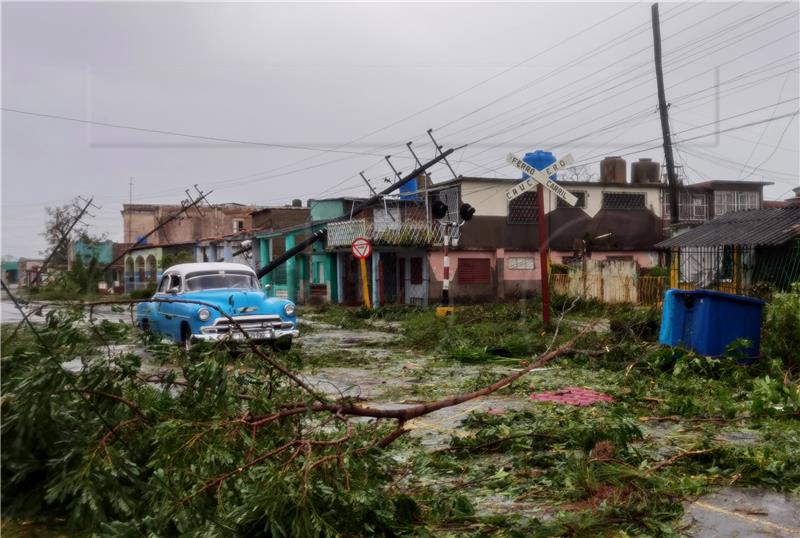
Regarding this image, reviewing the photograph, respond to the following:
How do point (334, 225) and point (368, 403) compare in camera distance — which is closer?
point (368, 403)

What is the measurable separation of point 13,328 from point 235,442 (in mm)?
1472

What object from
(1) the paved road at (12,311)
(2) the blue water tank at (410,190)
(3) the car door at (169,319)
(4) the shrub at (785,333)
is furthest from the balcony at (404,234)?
(1) the paved road at (12,311)

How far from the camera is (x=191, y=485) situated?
4.01 metres

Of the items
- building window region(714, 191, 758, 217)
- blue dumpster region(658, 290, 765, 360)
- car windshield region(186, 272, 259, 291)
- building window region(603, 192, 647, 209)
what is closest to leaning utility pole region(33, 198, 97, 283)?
blue dumpster region(658, 290, 765, 360)

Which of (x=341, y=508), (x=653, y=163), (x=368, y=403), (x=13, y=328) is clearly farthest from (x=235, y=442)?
(x=653, y=163)

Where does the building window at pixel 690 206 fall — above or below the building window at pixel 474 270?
above

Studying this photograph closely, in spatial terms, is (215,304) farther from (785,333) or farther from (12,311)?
(785,333)

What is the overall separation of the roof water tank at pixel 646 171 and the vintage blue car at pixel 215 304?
82.7 feet

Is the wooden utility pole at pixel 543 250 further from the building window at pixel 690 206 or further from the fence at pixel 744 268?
the building window at pixel 690 206

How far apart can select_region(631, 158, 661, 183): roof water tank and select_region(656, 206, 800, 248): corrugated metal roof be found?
14364 mm

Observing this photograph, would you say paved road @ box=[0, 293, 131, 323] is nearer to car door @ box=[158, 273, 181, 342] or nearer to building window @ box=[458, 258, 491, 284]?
car door @ box=[158, 273, 181, 342]

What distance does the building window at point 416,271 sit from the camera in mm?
32375

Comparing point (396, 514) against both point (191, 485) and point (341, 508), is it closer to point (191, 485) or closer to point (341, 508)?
→ point (341, 508)

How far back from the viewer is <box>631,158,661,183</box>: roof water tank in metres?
35.4
